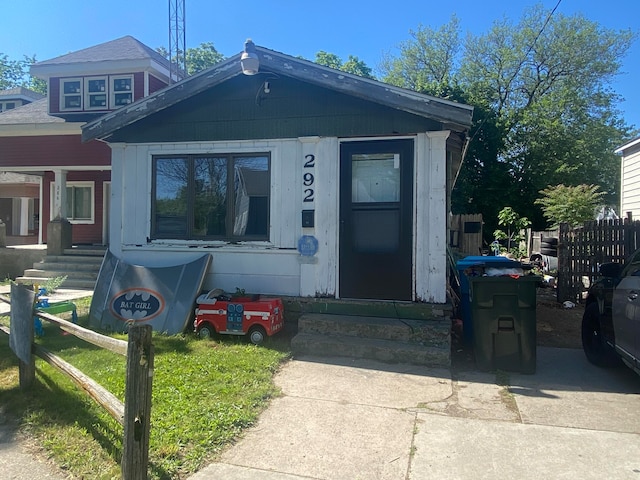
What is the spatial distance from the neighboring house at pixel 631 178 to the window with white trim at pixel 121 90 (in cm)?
1503

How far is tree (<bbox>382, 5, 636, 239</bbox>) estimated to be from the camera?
27.0m

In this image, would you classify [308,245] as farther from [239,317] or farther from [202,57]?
[202,57]

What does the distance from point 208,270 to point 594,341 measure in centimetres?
520

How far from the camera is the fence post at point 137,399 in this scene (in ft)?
8.81

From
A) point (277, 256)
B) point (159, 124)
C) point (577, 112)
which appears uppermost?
point (577, 112)

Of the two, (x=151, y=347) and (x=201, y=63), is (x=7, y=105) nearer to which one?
(x=201, y=63)

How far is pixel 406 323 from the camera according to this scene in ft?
19.3

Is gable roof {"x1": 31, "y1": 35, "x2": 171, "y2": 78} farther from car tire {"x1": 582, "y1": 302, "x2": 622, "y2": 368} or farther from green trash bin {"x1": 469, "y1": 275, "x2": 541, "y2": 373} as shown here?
car tire {"x1": 582, "y1": 302, "x2": 622, "y2": 368}

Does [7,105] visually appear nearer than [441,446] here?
No

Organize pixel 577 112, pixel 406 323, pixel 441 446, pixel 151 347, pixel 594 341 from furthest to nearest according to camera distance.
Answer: pixel 577 112
pixel 406 323
pixel 594 341
pixel 441 446
pixel 151 347

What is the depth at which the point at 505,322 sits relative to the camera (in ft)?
17.1

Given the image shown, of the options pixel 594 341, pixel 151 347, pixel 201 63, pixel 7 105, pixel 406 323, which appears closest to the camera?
pixel 151 347

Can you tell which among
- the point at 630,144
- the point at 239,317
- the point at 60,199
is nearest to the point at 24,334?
the point at 239,317

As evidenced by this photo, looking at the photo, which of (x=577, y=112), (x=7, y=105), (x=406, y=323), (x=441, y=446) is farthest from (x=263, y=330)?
(x=577, y=112)
